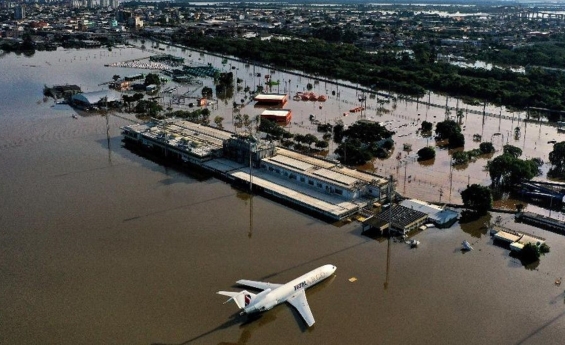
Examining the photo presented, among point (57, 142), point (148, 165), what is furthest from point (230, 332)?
point (57, 142)

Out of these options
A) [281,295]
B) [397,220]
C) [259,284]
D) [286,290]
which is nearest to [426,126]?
[397,220]

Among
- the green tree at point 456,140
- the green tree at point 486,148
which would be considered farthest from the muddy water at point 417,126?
the green tree at point 486,148

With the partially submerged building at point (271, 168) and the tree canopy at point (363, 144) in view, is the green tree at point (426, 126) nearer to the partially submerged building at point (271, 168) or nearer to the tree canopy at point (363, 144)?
the tree canopy at point (363, 144)

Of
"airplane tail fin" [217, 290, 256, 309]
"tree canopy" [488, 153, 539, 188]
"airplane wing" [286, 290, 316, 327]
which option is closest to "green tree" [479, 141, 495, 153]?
"tree canopy" [488, 153, 539, 188]

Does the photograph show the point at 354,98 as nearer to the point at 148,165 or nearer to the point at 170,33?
the point at 148,165

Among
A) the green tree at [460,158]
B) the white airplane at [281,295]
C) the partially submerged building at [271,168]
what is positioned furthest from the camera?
→ the green tree at [460,158]
